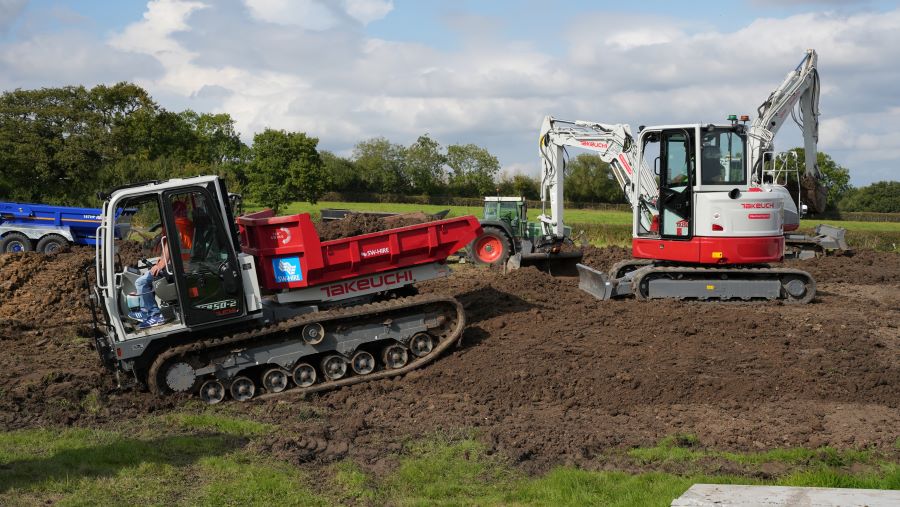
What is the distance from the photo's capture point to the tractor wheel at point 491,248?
21.7 m

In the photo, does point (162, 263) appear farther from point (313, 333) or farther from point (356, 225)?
point (356, 225)

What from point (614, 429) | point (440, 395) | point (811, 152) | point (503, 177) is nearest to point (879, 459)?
point (614, 429)

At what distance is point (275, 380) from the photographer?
33.4 feet

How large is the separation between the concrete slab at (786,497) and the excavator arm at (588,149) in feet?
38.2

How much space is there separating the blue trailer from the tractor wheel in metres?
11.9

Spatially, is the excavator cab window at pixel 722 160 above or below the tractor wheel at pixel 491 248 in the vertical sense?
above

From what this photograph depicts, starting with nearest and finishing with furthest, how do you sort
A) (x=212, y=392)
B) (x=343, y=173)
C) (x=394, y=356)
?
1. (x=212, y=392)
2. (x=394, y=356)
3. (x=343, y=173)

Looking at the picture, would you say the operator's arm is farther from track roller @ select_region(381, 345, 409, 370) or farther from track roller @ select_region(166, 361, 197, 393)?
track roller @ select_region(381, 345, 409, 370)

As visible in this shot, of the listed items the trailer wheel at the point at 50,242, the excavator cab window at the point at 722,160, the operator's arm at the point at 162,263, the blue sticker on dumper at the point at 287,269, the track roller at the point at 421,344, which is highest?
the excavator cab window at the point at 722,160

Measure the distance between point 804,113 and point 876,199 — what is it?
6352 centimetres

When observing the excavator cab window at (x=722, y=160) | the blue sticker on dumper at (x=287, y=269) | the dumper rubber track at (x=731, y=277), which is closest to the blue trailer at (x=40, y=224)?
the blue sticker on dumper at (x=287, y=269)

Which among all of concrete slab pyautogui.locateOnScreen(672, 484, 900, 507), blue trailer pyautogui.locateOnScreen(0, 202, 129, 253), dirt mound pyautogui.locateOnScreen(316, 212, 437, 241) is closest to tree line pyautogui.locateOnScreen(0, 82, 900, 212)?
dirt mound pyautogui.locateOnScreen(316, 212, 437, 241)

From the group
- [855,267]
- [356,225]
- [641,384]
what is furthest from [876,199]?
[641,384]

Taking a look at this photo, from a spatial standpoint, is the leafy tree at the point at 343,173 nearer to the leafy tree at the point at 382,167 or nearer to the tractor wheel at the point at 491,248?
the leafy tree at the point at 382,167
